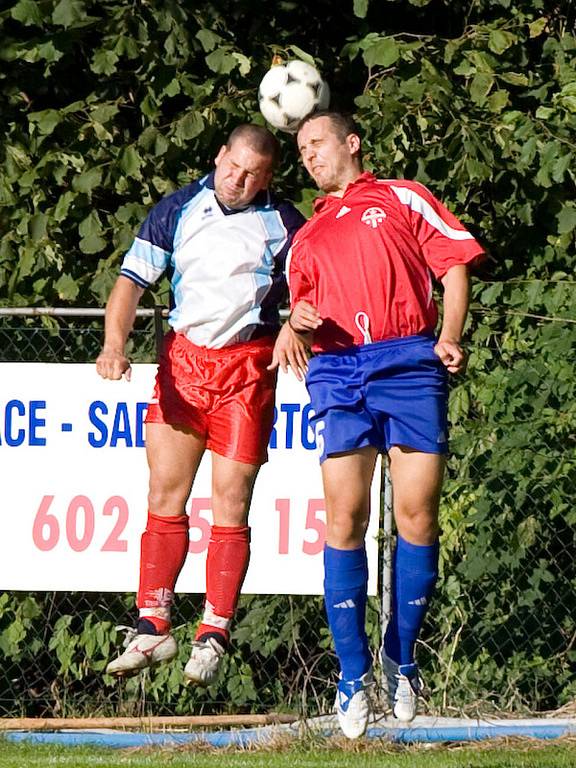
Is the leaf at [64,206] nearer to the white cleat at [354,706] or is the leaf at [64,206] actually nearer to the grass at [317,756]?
the grass at [317,756]

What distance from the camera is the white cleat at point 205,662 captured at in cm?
539

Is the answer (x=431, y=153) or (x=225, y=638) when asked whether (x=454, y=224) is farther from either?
(x=431, y=153)

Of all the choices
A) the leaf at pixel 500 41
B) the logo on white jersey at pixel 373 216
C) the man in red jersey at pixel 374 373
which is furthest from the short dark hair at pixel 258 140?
the leaf at pixel 500 41

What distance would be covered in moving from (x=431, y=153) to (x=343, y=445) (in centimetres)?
327

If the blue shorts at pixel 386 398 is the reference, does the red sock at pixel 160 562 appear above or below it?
below

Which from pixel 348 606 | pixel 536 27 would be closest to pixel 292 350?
pixel 348 606

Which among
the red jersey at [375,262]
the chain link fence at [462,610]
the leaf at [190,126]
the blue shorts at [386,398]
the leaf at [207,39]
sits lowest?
the chain link fence at [462,610]

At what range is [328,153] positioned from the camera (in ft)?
17.9

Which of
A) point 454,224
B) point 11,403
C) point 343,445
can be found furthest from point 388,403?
point 11,403

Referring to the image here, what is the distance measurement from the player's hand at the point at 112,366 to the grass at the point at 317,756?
2090 millimetres

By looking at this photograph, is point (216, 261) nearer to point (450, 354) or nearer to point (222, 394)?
point (222, 394)

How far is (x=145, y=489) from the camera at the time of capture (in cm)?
754

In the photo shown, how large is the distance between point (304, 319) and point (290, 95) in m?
1.41

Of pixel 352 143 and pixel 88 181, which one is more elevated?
pixel 88 181
